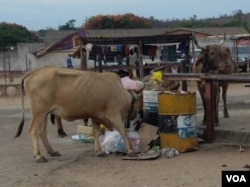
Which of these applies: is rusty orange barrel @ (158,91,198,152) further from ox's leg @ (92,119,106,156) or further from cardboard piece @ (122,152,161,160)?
ox's leg @ (92,119,106,156)

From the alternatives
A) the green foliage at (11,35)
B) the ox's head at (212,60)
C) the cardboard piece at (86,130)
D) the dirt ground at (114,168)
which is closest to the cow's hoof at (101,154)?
the dirt ground at (114,168)

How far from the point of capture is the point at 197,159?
28.7 ft

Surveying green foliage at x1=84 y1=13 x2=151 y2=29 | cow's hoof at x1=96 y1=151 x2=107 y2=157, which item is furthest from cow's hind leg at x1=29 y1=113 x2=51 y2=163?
green foliage at x1=84 y1=13 x2=151 y2=29

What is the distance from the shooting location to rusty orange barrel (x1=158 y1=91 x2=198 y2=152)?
933cm

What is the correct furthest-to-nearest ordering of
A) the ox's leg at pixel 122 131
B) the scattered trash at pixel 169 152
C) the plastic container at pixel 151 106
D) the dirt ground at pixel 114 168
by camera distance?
1. the plastic container at pixel 151 106
2. the ox's leg at pixel 122 131
3. the scattered trash at pixel 169 152
4. the dirt ground at pixel 114 168

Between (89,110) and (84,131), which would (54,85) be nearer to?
(89,110)

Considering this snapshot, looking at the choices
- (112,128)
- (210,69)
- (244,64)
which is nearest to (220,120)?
(210,69)

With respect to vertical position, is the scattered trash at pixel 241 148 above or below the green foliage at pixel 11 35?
below

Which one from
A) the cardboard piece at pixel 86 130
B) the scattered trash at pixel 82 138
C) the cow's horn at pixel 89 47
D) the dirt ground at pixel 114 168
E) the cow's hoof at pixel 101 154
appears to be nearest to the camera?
the dirt ground at pixel 114 168

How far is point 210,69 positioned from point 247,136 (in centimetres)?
235

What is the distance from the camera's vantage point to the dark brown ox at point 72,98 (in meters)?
9.23

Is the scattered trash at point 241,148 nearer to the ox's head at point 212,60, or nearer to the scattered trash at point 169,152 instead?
the scattered trash at point 169,152

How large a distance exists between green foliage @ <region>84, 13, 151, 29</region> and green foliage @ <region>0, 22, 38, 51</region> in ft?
24.3

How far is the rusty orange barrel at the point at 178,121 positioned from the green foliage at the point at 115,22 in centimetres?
5715
